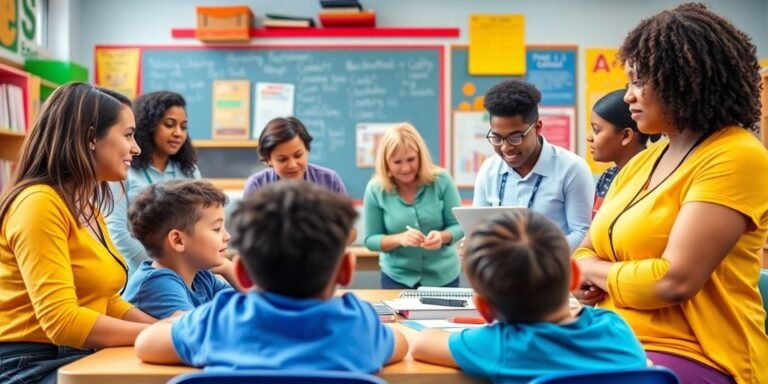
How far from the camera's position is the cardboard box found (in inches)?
193

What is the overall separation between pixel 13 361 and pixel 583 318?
1214 millimetres

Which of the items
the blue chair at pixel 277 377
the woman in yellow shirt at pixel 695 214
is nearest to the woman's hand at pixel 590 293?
the woman in yellow shirt at pixel 695 214

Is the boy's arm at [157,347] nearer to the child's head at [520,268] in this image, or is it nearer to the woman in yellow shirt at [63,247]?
the woman in yellow shirt at [63,247]

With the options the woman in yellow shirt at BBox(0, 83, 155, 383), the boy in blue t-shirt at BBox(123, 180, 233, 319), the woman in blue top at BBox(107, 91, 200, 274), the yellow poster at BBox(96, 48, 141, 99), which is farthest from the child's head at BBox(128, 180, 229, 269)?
the yellow poster at BBox(96, 48, 141, 99)

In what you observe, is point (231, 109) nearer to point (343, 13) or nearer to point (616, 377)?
point (343, 13)

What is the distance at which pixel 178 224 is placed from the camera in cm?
195

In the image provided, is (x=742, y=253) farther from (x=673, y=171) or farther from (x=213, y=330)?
(x=213, y=330)

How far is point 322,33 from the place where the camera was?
16.5 feet

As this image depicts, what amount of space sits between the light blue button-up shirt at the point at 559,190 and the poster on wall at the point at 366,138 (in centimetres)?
224

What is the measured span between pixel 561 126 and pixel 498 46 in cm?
67

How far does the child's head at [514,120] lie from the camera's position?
270 centimetres

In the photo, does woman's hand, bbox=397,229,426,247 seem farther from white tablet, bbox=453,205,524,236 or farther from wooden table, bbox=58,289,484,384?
wooden table, bbox=58,289,484,384

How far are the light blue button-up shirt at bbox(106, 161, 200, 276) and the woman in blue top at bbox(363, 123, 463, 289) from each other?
94cm

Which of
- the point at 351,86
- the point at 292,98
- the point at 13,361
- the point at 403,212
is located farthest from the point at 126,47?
the point at 13,361
